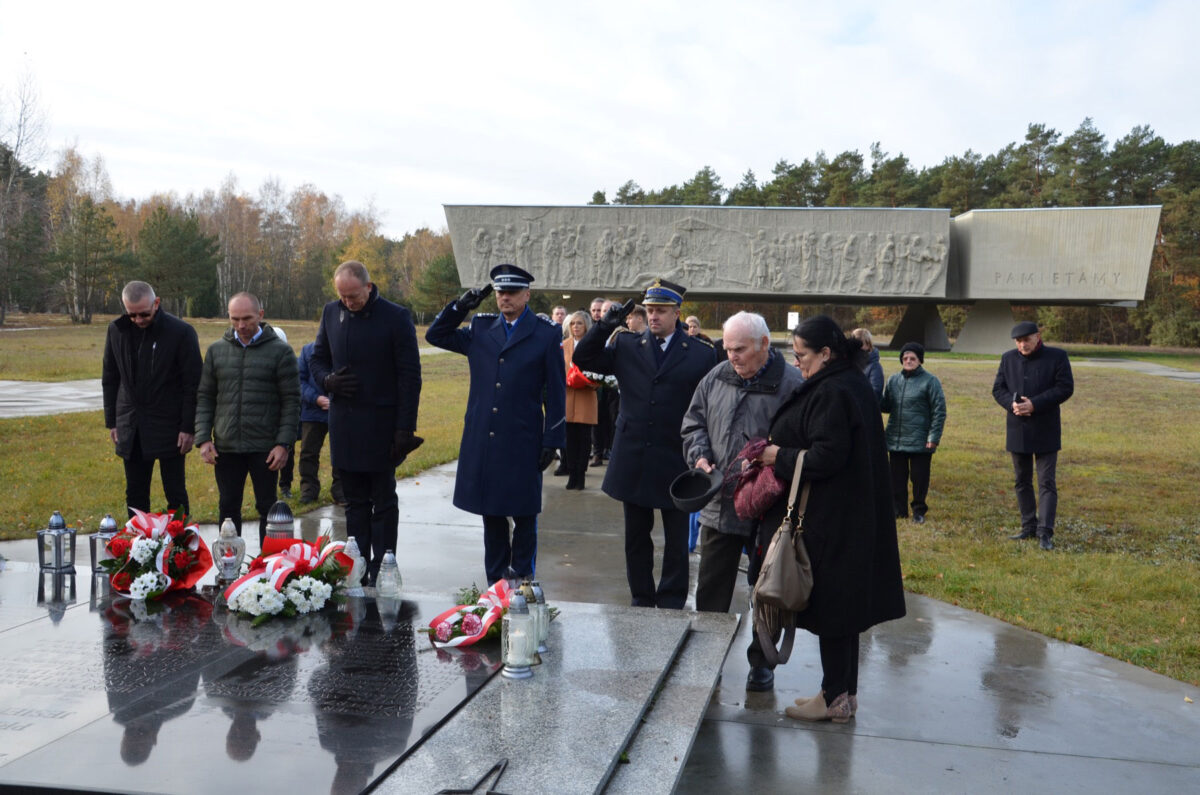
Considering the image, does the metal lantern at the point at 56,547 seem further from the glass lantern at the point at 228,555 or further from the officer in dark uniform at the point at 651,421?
the officer in dark uniform at the point at 651,421

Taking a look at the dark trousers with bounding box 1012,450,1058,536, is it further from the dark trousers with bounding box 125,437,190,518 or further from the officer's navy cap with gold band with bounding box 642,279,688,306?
the dark trousers with bounding box 125,437,190,518

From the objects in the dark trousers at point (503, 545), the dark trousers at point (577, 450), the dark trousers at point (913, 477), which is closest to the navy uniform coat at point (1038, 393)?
the dark trousers at point (913, 477)

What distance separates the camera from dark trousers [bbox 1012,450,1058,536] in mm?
8125

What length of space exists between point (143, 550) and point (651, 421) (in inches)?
110

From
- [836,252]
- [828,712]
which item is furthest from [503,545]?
[836,252]

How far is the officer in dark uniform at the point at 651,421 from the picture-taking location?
17.9ft

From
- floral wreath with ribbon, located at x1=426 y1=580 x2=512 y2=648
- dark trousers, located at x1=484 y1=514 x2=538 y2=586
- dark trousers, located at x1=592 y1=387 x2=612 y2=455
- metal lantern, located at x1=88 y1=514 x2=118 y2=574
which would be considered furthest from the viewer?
dark trousers, located at x1=592 y1=387 x2=612 y2=455

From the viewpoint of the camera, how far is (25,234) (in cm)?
4772

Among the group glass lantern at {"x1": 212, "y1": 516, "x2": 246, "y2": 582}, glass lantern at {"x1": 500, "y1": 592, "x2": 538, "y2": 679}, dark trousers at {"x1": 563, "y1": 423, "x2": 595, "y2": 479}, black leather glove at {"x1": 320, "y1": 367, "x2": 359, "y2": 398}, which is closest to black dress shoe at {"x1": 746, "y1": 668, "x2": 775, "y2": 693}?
glass lantern at {"x1": 500, "y1": 592, "x2": 538, "y2": 679}

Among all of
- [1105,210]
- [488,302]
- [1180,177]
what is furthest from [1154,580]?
[1180,177]

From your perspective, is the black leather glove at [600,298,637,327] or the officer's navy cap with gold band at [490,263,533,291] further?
the officer's navy cap with gold band at [490,263,533,291]

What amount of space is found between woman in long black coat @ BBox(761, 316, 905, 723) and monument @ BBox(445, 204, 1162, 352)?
3252 centimetres

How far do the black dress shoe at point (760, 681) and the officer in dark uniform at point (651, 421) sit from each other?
787 mm

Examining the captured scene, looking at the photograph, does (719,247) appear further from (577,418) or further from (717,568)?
(717,568)
